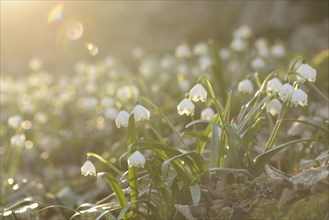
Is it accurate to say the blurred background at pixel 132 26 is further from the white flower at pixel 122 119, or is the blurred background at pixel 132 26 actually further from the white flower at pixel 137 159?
the white flower at pixel 137 159

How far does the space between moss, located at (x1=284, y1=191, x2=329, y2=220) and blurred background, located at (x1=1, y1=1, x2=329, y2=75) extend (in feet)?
16.8

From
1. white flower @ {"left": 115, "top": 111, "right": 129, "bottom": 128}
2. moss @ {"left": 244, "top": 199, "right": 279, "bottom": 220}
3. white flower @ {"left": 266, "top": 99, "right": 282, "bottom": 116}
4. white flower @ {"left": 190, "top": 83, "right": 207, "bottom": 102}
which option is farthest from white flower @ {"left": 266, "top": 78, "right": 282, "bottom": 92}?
white flower @ {"left": 115, "top": 111, "right": 129, "bottom": 128}

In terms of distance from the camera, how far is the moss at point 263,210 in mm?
2715

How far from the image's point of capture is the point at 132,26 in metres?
9.55

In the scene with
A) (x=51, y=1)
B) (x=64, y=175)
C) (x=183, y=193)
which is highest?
(x=51, y=1)

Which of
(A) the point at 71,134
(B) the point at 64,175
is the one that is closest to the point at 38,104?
(A) the point at 71,134

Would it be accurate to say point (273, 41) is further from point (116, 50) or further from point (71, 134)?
point (71, 134)

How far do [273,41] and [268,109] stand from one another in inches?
224

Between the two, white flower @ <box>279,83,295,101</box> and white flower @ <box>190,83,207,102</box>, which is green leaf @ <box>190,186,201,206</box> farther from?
white flower @ <box>279,83,295,101</box>

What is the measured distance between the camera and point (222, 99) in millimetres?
4836

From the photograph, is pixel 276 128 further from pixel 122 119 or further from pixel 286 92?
pixel 122 119

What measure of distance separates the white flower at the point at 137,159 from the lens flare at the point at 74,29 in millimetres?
6846

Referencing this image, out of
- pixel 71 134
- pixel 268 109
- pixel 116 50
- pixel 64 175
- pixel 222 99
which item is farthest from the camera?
pixel 116 50

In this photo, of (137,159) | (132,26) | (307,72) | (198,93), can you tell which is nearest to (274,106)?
(307,72)
